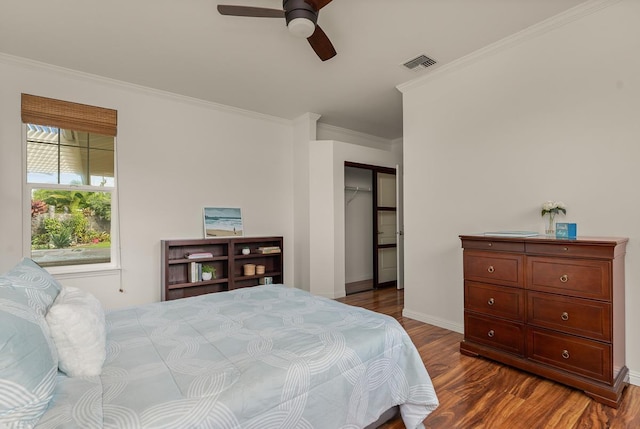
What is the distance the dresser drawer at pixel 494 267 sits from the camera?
2447 mm

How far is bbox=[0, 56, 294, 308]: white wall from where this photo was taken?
3191 millimetres

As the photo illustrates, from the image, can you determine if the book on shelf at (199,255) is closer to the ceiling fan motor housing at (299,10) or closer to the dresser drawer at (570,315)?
the ceiling fan motor housing at (299,10)

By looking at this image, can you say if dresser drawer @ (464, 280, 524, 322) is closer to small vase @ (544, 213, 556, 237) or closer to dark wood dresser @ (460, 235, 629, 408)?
dark wood dresser @ (460, 235, 629, 408)

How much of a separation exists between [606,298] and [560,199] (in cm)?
89

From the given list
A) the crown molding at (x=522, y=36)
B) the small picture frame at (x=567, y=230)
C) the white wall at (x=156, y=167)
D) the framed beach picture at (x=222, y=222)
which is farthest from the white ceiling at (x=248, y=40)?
the small picture frame at (x=567, y=230)

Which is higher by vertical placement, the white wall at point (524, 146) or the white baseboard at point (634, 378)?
the white wall at point (524, 146)

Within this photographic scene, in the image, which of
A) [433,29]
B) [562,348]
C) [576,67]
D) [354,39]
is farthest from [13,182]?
[576,67]

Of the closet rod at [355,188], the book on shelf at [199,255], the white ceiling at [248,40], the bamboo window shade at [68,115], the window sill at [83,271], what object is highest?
the white ceiling at [248,40]

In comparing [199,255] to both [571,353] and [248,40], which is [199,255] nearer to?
[248,40]

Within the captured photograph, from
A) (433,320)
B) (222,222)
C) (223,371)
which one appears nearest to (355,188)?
(222,222)

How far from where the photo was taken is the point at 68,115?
3424mm

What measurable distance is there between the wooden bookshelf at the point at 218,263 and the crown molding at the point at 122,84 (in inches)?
73.4

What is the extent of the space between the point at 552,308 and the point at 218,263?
3769mm

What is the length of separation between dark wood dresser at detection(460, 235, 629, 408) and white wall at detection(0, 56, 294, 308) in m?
3.11
